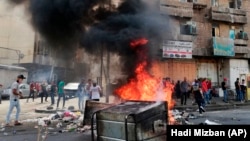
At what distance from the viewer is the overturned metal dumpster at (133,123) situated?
512 cm

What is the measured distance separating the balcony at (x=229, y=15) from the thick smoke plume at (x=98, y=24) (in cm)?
1311

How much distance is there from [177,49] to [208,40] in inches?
151

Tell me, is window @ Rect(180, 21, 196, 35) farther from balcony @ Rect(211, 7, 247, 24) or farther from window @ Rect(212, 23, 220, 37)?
window @ Rect(212, 23, 220, 37)

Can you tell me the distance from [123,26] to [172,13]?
11.9m

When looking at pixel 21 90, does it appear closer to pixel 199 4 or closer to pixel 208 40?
pixel 208 40

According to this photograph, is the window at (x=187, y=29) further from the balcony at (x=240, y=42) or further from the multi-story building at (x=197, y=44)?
the balcony at (x=240, y=42)

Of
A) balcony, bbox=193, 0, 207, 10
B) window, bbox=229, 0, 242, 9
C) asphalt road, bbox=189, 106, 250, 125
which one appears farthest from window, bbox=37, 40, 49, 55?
window, bbox=229, 0, 242, 9

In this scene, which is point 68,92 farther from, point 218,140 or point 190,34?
point 218,140

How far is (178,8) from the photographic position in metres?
21.0

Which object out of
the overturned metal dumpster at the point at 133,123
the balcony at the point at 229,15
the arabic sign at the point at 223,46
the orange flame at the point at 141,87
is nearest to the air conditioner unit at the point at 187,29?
the arabic sign at the point at 223,46

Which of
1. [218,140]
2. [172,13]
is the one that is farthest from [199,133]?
[172,13]

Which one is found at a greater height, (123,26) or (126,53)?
(123,26)

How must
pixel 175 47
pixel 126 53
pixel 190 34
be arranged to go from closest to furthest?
pixel 126 53
pixel 175 47
pixel 190 34

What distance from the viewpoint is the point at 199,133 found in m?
4.38
